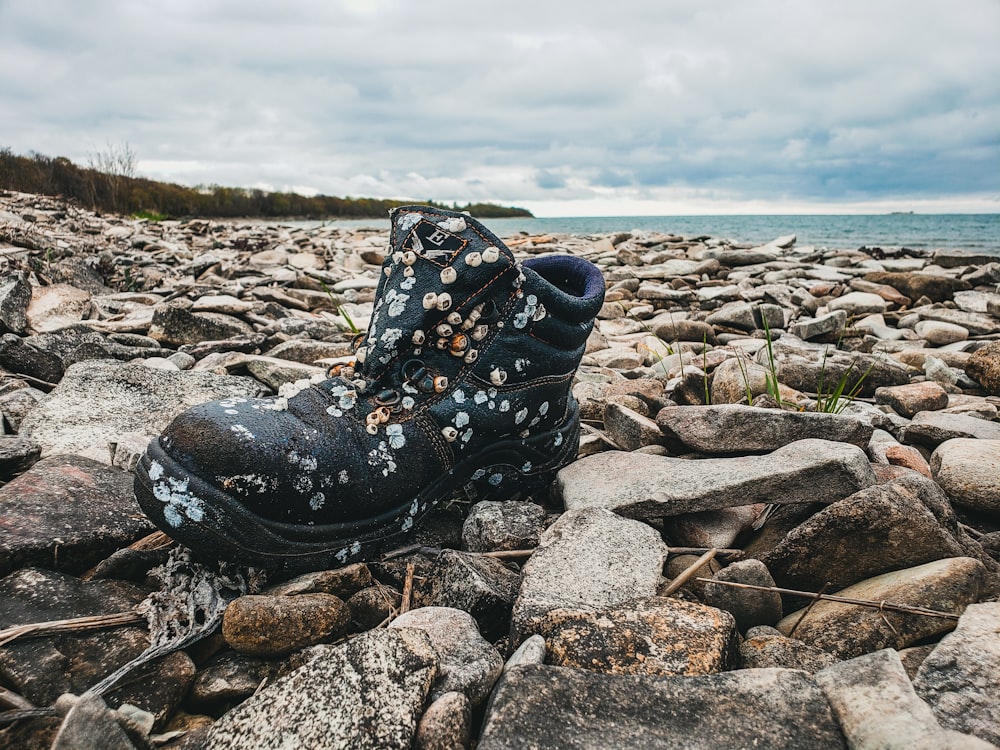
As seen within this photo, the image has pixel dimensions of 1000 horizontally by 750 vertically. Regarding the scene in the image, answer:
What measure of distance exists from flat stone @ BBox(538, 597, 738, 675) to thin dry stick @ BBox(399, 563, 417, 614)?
0.34 metres

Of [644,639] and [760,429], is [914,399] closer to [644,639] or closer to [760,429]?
[760,429]

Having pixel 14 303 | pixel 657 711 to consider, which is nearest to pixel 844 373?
pixel 657 711

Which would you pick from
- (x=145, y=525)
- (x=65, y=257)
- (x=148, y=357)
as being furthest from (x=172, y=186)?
(x=145, y=525)

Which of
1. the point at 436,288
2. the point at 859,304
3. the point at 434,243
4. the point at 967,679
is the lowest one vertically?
the point at 967,679

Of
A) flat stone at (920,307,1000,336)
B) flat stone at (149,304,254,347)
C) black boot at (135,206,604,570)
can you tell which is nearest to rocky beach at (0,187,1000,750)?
black boot at (135,206,604,570)

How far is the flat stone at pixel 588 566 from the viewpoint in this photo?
1286 millimetres

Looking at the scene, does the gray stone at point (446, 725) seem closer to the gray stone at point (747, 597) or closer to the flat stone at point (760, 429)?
the gray stone at point (747, 597)

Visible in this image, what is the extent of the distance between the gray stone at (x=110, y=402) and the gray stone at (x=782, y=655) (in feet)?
5.78

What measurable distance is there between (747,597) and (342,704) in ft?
2.70

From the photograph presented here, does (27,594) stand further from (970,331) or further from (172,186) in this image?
(172,186)

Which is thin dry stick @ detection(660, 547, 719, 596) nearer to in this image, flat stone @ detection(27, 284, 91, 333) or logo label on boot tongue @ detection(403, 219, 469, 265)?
logo label on boot tongue @ detection(403, 219, 469, 265)

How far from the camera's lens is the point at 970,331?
4512 millimetres

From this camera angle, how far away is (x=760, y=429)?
1.94 meters

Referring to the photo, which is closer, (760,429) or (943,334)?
(760,429)
